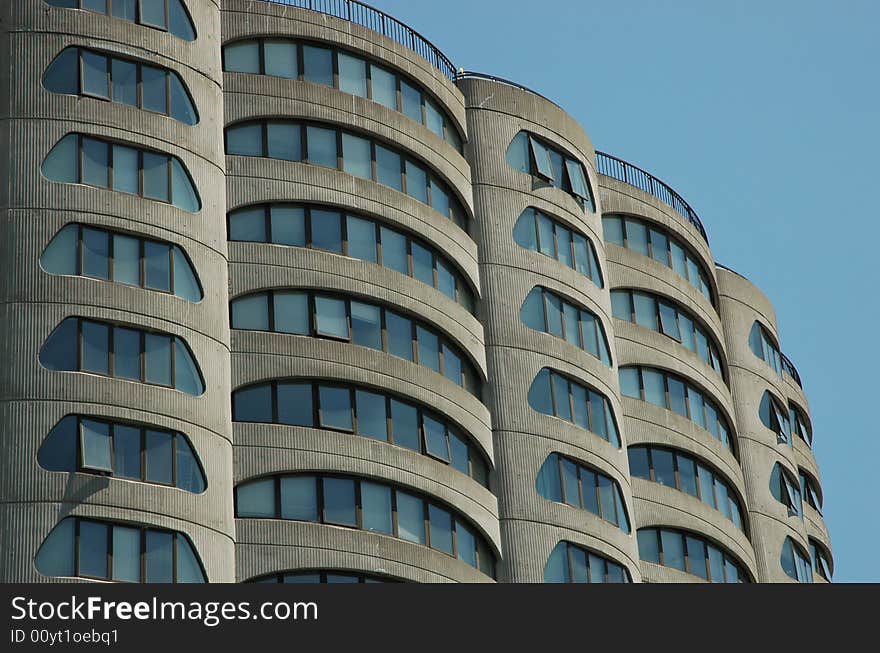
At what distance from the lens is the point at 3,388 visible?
2188 inches

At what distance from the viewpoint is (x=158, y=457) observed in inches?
2213

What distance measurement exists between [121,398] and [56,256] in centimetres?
464

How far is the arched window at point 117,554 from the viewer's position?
5353cm

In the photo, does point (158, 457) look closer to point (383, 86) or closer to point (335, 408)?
point (335, 408)

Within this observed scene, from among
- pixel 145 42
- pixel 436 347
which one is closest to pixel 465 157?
pixel 436 347

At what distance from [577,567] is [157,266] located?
56.1 ft

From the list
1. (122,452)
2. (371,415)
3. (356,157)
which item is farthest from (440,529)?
(356,157)

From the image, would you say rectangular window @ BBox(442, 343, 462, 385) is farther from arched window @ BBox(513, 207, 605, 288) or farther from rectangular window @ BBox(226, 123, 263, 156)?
rectangular window @ BBox(226, 123, 263, 156)

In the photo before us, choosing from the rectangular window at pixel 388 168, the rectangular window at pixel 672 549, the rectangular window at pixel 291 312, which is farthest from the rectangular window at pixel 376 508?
the rectangular window at pixel 672 549

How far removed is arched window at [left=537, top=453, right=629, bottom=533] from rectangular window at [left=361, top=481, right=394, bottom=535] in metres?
7.00

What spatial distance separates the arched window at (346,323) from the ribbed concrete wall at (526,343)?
263cm

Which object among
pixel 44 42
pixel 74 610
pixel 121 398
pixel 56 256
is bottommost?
pixel 74 610

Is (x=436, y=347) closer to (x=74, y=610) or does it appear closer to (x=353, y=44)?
(x=353, y=44)

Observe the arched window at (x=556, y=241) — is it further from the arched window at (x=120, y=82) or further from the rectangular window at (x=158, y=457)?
the rectangular window at (x=158, y=457)
